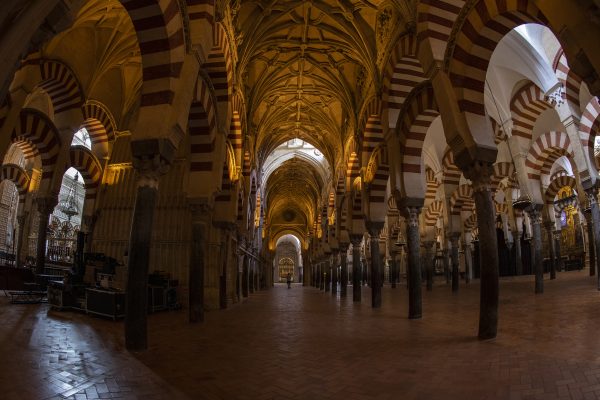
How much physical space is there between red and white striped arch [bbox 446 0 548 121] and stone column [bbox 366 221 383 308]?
6141 millimetres

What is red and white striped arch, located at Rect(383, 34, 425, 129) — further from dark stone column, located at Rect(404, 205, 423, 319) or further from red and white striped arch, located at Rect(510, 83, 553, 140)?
red and white striped arch, located at Rect(510, 83, 553, 140)

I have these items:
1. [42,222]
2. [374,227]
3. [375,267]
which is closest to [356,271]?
[374,227]

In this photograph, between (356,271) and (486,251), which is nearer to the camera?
(486,251)

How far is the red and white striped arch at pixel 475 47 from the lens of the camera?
5.86 meters

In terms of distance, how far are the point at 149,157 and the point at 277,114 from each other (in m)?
15.1

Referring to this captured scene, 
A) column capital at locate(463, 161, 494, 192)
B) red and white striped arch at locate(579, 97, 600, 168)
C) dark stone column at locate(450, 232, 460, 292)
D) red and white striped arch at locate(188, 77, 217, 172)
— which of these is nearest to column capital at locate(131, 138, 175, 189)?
red and white striped arch at locate(188, 77, 217, 172)

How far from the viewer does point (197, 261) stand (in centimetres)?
782

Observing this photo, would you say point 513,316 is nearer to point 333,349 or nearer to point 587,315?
point 587,315

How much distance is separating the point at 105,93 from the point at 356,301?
→ 10931mm

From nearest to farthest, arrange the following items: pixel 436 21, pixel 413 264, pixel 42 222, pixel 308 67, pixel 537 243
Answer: pixel 436 21 → pixel 413 264 → pixel 42 222 → pixel 537 243 → pixel 308 67

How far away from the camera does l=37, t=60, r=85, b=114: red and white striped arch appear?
10.2 meters

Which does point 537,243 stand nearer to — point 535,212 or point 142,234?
point 535,212

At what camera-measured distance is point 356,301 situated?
42.5 feet

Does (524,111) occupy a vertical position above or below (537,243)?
above
